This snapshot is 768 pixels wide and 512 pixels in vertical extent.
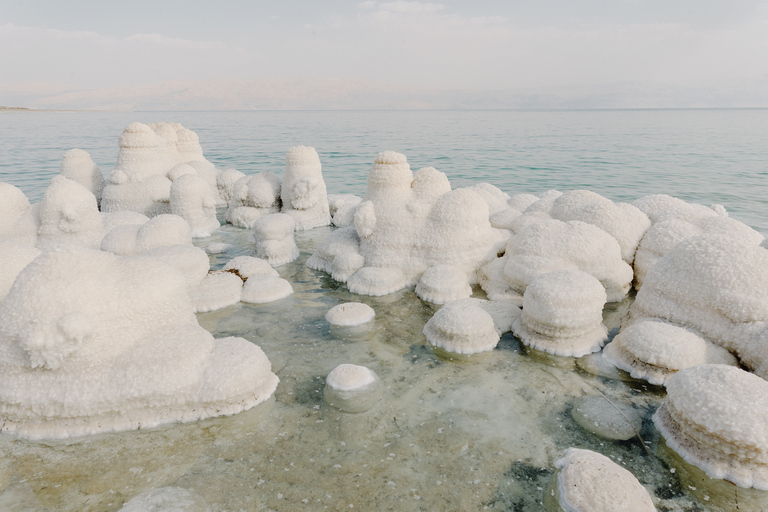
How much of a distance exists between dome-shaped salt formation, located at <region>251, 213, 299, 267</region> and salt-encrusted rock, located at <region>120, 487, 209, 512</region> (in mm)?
3657

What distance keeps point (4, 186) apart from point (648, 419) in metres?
7.24

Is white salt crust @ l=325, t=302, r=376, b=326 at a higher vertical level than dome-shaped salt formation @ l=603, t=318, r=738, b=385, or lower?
lower

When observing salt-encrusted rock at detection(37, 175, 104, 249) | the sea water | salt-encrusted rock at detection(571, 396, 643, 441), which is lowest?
the sea water

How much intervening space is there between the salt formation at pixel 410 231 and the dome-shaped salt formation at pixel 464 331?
1.13 m

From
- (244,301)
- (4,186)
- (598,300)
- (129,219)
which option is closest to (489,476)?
(598,300)

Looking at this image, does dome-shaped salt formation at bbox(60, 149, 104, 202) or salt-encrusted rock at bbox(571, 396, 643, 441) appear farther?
dome-shaped salt formation at bbox(60, 149, 104, 202)

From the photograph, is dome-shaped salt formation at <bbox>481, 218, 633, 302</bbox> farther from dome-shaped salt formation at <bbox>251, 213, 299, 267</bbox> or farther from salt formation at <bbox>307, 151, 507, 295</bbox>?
dome-shaped salt formation at <bbox>251, 213, 299, 267</bbox>

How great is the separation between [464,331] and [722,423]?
173 centimetres

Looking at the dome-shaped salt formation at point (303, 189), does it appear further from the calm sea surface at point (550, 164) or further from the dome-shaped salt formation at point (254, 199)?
the calm sea surface at point (550, 164)

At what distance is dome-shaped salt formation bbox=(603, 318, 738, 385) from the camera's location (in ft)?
10.1

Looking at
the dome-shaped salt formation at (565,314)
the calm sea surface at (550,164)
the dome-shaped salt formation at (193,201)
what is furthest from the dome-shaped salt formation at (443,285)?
the calm sea surface at (550,164)

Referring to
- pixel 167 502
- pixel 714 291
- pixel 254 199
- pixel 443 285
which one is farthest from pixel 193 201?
pixel 714 291

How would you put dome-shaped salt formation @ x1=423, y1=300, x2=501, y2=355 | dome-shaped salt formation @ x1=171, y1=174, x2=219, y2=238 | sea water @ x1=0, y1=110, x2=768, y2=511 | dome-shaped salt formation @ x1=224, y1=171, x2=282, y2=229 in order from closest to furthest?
sea water @ x1=0, y1=110, x2=768, y2=511 < dome-shaped salt formation @ x1=423, y1=300, x2=501, y2=355 < dome-shaped salt formation @ x1=171, y1=174, x2=219, y2=238 < dome-shaped salt formation @ x1=224, y1=171, x2=282, y2=229

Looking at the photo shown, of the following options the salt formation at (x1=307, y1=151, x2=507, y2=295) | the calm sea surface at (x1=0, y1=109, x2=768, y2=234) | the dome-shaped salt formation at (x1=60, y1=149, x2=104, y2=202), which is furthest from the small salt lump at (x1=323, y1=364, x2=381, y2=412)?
the calm sea surface at (x1=0, y1=109, x2=768, y2=234)
